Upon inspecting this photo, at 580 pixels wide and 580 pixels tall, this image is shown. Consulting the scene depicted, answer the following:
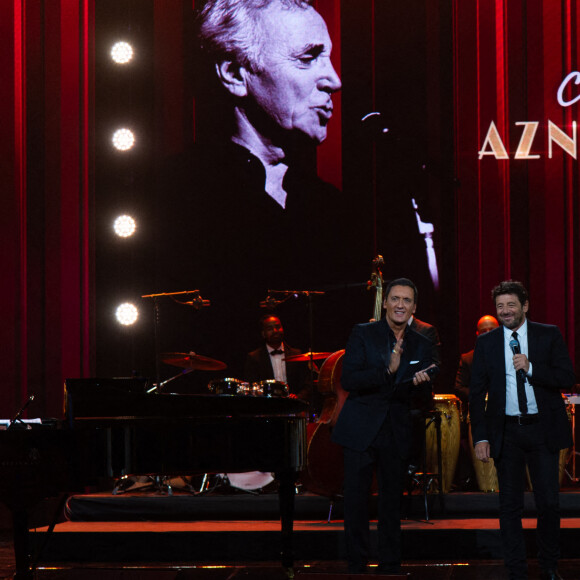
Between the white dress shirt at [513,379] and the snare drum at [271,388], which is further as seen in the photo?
the snare drum at [271,388]

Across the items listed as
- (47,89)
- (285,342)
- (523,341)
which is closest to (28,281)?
(47,89)

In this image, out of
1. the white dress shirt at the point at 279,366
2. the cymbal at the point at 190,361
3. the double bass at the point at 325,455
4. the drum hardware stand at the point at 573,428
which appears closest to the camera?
the double bass at the point at 325,455

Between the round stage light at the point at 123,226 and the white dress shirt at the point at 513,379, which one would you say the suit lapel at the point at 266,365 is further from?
the white dress shirt at the point at 513,379

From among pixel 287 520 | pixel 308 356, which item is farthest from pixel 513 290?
pixel 308 356

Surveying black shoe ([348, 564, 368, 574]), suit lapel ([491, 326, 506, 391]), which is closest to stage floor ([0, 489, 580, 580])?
black shoe ([348, 564, 368, 574])

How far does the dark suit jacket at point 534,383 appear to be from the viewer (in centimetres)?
402

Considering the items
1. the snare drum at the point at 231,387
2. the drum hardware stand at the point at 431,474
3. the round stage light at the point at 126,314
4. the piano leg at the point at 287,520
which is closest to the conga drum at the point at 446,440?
the drum hardware stand at the point at 431,474

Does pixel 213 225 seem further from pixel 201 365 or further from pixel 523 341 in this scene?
pixel 523 341

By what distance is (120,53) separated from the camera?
775 cm

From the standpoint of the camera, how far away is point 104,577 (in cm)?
431

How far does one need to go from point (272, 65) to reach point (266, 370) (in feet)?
9.35

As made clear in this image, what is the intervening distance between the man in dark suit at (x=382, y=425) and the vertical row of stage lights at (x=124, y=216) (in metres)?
3.81

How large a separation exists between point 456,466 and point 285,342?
1919 millimetres

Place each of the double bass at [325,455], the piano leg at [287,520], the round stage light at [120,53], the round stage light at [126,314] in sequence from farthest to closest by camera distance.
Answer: the round stage light at [120,53]
the round stage light at [126,314]
the double bass at [325,455]
the piano leg at [287,520]
